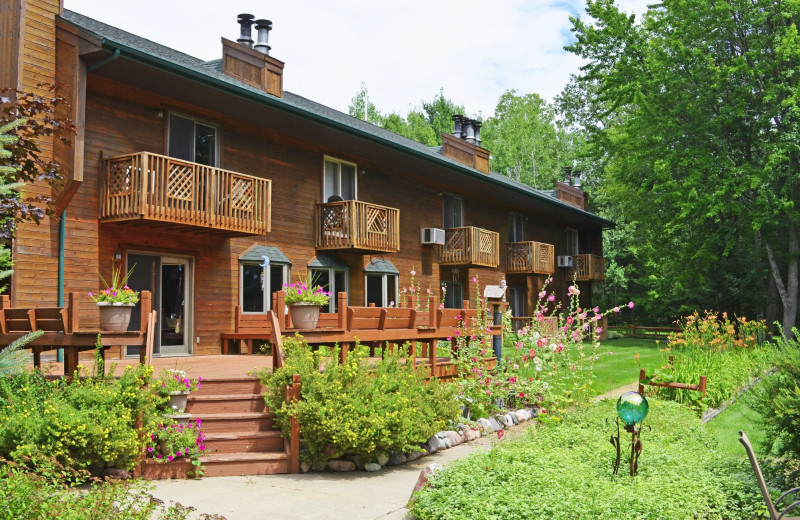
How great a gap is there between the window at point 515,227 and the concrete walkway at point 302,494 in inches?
772

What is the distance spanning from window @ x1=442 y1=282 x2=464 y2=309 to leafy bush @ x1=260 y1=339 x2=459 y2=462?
555 inches

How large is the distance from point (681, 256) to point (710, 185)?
159 inches

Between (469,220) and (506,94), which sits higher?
(506,94)

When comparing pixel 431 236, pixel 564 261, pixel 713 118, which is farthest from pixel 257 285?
pixel 564 261

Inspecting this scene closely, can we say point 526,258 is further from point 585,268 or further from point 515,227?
point 585,268

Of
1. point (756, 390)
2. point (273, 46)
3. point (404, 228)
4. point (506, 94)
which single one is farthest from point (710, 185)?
point (506, 94)

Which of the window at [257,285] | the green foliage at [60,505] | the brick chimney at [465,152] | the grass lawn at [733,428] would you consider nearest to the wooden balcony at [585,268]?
the brick chimney at [465,152]

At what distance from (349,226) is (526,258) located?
1097cm

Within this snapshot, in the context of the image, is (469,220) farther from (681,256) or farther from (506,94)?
(506,94)

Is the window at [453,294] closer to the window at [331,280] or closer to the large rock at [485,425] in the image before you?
the window at [331,280]

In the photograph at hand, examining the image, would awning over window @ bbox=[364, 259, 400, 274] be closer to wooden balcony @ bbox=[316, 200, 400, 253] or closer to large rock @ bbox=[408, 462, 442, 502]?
wooden balcony @ bbox=[316, 200, 400, 253]

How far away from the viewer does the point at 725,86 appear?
25.0m

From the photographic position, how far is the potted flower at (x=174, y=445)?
777 centimetres

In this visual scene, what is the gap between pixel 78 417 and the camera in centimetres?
702
